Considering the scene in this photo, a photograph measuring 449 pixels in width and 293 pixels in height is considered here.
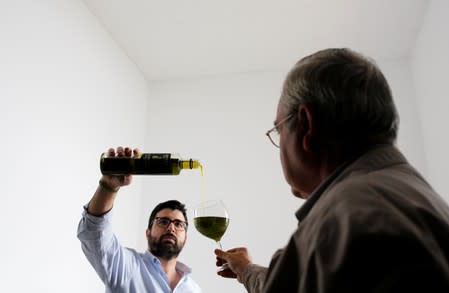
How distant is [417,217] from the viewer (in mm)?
479

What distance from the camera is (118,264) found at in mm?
1793

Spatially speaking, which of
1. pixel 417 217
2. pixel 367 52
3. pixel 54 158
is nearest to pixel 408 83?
pixel 367 52

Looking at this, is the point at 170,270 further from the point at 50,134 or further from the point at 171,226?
the point at 50,134

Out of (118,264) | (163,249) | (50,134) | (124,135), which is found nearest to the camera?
(118,264)

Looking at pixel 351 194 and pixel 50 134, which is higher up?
pixel 50 134

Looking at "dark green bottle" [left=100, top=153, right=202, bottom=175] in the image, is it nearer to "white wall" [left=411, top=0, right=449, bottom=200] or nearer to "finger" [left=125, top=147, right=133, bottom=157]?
"finger" [left=125, top=147, right=133, bottom=157]

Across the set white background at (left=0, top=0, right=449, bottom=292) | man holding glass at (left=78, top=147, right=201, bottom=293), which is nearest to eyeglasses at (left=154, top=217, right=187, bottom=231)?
man holding glass at (left=78, top=147, right=201, bottom=293)

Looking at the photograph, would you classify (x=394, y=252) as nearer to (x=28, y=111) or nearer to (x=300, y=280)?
(x=300, y=280)

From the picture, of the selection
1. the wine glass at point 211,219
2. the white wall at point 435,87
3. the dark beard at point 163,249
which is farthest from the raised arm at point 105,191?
the white wall at point 435,87

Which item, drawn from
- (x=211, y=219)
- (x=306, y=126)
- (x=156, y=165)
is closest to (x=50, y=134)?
(x=156, y=165)

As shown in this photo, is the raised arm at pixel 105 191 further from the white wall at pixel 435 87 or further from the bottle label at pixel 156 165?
the white wall at pixel 435 87

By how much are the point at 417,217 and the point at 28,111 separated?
186cm

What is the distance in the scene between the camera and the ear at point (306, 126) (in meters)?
0.69

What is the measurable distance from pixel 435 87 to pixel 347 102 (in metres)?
2.13
